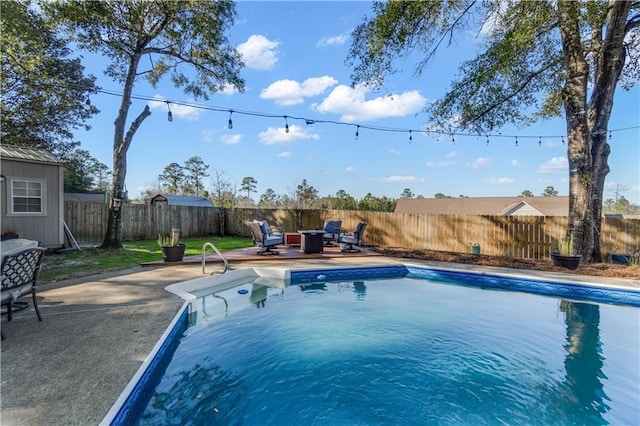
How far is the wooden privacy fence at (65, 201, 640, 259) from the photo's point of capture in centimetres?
930

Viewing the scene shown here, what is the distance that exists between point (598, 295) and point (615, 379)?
336cm

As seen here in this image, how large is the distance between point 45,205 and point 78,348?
24.6 ft

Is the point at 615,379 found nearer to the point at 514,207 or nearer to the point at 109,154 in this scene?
the point at 109,154

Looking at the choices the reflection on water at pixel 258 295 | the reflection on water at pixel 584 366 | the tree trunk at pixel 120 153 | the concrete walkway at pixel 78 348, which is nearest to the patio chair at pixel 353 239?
the reflection on water at pixel 258 295

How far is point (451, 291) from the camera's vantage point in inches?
253

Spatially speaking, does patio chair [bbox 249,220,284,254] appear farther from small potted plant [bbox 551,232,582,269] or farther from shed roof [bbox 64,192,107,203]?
shed roof [bbox 64,192,107,203]

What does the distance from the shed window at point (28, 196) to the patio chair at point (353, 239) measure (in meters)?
8.30

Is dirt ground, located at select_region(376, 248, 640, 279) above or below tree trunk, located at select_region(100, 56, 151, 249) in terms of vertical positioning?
below

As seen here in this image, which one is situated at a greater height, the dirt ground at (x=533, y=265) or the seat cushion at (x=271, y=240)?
the seat cushion at (x=271, y=240)

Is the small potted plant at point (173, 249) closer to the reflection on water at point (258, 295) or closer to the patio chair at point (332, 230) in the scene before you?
the reflection on water at point (258, 295)

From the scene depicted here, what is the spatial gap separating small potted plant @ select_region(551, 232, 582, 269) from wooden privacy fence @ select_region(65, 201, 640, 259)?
7.09 ft

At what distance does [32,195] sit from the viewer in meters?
8.02

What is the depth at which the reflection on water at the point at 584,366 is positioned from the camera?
277cm

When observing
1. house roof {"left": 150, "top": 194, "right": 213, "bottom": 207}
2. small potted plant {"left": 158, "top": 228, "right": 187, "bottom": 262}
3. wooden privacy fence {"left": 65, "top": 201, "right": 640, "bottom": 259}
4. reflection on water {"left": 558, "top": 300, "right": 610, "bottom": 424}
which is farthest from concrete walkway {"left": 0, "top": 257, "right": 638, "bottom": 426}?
house roof {"left": 150, "top": 194, "right": 213, "bottom": 207}
